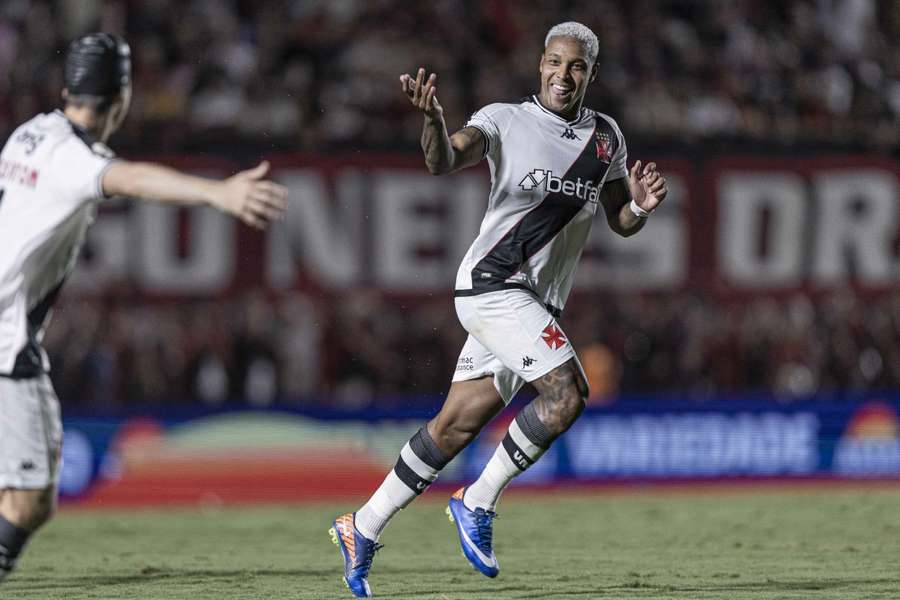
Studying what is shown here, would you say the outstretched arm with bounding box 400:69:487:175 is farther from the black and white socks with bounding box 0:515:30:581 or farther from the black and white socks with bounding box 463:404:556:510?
the black and white socks with bounding box 0:515:30:581

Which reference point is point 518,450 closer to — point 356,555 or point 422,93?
point 356,555

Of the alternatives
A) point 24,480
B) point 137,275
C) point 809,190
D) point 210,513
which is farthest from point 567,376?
point 809,190

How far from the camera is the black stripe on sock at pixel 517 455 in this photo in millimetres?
8151

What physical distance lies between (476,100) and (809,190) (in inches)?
162

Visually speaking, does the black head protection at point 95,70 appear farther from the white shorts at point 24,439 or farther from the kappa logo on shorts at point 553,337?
the kappa logo on shorts at point 553,337

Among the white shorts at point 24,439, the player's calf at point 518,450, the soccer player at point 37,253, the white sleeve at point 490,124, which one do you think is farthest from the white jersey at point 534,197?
the white shorts at point 24,439

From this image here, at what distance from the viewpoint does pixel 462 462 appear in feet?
53.2

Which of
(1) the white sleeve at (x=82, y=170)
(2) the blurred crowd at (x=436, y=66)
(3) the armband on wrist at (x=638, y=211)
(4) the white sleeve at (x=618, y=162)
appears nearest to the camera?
(1) the white sleeve at (x=82, y=170)

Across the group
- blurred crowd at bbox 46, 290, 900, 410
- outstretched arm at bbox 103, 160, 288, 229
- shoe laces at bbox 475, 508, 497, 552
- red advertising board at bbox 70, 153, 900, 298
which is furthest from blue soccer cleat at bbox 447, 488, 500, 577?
red advertising board at bbox 70, 153, 900, 298

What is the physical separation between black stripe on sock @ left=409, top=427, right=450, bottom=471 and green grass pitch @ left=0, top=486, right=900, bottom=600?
715 millimetres

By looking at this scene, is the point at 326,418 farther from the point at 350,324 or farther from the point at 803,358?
the point at 803,358

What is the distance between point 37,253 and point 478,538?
3.15m

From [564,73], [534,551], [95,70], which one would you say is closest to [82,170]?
[95,70]

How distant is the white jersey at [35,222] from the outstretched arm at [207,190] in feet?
0.77
